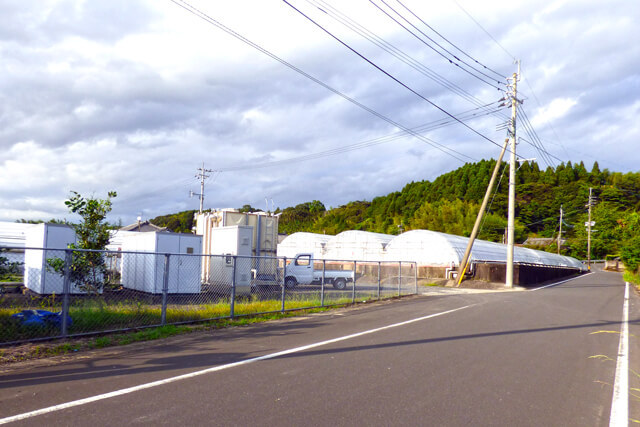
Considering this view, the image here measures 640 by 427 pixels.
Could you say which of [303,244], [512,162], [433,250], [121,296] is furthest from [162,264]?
[303,244]

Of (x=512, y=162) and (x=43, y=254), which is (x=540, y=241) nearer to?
(x=512, y=162)

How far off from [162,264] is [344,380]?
11.9 metres

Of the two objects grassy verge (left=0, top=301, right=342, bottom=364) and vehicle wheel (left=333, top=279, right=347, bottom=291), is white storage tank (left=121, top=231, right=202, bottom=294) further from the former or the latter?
vehicle wheel (left=333, top=279, right=347, bottom=291)

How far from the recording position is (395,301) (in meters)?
18.2

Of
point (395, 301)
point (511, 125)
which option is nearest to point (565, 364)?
point (395, 301)

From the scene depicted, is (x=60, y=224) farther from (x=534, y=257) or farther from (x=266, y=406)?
(x=534, y=257)

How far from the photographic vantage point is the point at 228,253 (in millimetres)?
18156

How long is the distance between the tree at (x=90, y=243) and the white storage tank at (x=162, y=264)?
14.4 feet

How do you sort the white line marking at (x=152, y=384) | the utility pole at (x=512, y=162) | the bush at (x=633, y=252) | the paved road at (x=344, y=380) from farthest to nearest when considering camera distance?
the bush at (x=633, y=252) < the utility pole at (x=512, y=162) < the paved road at (x=344, y=380) < the white line marking at (x=152, y=384)

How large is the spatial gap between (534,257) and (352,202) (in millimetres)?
71441

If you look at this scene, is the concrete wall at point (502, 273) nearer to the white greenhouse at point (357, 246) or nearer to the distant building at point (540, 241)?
the white greenhouse at point (357, 246)

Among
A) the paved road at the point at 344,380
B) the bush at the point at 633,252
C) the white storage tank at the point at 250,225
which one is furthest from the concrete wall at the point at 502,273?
the paved road at the point at 344,380

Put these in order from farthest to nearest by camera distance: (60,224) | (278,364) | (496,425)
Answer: (60,224) < (278,364) < (496,425)

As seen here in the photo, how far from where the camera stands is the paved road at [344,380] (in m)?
4.80
